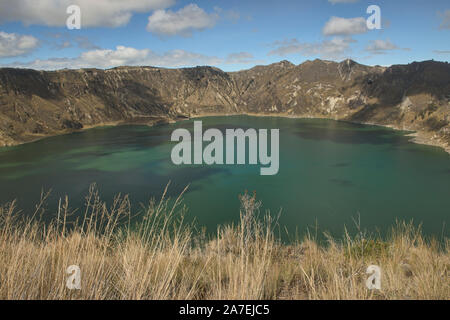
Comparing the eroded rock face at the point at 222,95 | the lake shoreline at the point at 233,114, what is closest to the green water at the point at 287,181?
the lake shoreline at the point at 233,114

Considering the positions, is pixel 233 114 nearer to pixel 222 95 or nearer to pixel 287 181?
pixel 222 95

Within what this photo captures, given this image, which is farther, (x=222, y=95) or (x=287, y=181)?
(x=222, y=95)

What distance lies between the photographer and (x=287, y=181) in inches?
976

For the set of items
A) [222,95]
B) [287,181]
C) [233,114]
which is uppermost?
[222,95]

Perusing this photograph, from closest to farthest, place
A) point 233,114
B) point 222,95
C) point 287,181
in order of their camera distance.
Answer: point 287,181 < point 233,114 < point 222,95

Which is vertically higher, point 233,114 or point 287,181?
point 233,114

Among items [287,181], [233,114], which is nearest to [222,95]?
[233,114]

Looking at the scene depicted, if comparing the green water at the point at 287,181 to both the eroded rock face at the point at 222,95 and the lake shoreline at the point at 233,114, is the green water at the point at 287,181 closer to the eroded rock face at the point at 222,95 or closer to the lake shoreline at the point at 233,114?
the lake shoreline at the point at 233,114

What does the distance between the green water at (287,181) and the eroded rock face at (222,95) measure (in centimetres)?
1529

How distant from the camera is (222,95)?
391 feet

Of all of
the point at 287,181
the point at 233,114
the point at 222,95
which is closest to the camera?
the point at 287,181

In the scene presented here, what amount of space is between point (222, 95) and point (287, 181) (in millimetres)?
99096

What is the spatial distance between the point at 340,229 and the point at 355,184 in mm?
9654
